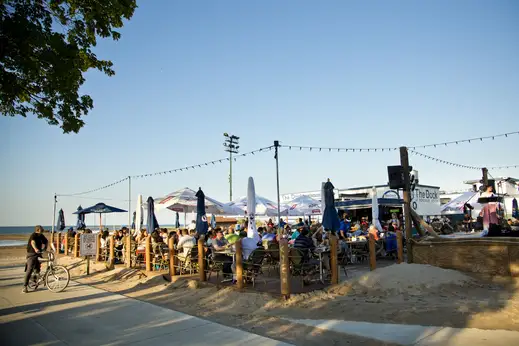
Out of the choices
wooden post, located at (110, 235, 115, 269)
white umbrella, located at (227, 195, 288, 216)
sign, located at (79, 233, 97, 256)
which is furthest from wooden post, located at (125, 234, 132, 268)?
white umbrella, located at (227, 195, 288, 216)

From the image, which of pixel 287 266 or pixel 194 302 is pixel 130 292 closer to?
pixel 194 302

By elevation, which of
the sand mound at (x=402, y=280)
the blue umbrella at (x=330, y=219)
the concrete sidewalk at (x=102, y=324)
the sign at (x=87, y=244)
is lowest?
the concrete sidewalk at (x=102, y=324)

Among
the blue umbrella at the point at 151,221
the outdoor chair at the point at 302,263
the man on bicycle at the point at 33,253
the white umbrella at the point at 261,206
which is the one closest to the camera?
the outdoor chair at the point at 302,263

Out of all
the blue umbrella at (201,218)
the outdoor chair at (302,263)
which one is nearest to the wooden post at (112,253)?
the blue umbrella at (201,218)

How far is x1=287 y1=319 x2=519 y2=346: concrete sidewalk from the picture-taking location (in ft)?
14.5

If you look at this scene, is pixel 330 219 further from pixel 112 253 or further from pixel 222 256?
pixel 112 253

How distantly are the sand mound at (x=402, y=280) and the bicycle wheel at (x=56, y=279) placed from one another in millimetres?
6447

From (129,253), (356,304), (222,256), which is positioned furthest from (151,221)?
(356,304)

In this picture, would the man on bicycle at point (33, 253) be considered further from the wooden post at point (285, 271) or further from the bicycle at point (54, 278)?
the wooden post at point (285, 271)

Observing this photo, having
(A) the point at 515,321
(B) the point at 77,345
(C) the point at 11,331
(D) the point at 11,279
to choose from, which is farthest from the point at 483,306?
(D) the point at 11,279

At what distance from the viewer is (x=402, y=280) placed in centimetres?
752

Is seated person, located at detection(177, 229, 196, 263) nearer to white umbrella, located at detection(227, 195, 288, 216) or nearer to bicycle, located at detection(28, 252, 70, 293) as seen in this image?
bicycle, located at detection(28, 252, 70, 293)

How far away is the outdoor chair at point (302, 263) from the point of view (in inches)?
299

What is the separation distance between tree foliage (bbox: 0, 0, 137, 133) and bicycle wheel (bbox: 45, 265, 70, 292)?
12.9 ft
